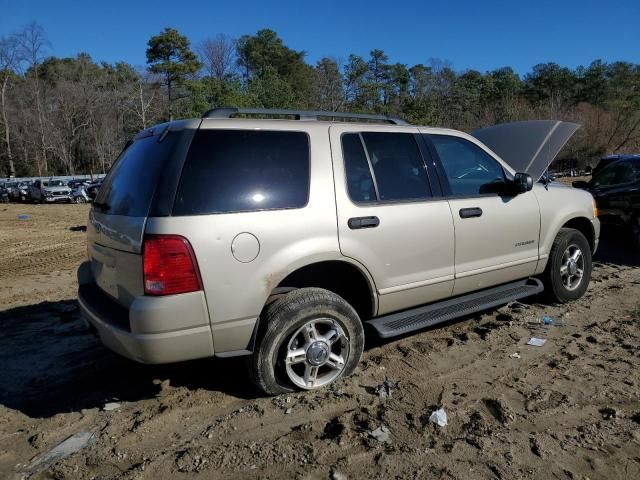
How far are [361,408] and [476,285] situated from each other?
5.52 ft

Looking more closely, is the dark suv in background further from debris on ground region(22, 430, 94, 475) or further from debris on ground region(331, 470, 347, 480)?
debris on ground region(22, 430, 94, 475)

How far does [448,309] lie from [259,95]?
43.3 metres

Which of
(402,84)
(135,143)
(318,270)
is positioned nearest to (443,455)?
(318,270)

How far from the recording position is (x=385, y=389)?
3486 millimetres

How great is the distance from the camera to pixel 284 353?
131 inches

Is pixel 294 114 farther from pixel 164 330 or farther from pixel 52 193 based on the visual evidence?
pixel 52 193

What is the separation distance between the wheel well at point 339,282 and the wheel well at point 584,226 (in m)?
2.77

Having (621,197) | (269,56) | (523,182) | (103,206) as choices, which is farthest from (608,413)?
(269,56)

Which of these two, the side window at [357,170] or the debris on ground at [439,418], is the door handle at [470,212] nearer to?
the side window at [357,170]

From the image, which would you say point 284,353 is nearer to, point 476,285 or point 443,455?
point 443,455

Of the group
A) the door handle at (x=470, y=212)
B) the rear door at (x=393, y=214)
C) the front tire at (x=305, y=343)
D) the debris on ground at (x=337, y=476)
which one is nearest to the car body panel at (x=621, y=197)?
the door handle at (x=470, y=212)

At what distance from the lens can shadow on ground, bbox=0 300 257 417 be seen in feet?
11.7

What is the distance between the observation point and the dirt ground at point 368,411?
2703mm

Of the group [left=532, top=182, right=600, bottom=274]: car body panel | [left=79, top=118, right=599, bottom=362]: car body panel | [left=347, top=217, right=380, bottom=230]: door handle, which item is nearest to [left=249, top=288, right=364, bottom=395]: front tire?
[left=79, top=118, right=599, bottom=362]: car body panel
